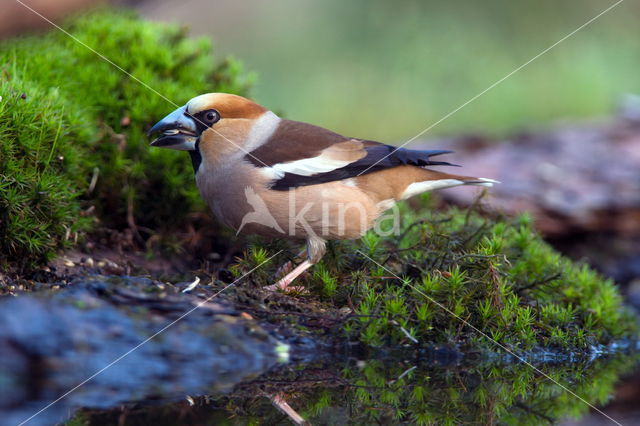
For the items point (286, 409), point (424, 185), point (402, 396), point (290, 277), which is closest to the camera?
point (286, 409)

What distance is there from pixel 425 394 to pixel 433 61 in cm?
1221

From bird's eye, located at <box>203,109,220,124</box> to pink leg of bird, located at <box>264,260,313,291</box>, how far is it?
1294 mm

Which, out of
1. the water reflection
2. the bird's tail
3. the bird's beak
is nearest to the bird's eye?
the bird's beak

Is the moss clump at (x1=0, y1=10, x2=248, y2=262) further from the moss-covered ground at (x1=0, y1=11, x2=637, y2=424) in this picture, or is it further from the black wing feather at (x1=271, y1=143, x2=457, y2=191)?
the black wing feather at (x1=271, y1=143, x2=457, y2=191)

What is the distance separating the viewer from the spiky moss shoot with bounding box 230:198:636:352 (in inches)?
201

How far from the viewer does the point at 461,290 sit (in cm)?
527

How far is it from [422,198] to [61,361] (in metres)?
4.83

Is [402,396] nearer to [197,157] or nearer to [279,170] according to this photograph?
[279,170]

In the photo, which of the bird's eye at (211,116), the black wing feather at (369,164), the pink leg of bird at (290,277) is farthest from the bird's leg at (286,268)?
the bird's eye at (211,116)

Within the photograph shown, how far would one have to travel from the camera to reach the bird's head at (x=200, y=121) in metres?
5.64

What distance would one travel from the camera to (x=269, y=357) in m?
4.48

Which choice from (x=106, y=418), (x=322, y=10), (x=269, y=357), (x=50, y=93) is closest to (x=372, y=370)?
(x=269, y=357)

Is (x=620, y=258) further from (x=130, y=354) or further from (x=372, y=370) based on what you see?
(x=130, y=354)

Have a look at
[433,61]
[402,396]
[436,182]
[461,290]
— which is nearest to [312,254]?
[461,290]
